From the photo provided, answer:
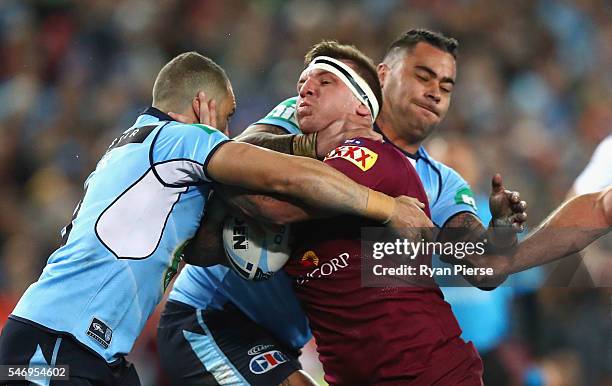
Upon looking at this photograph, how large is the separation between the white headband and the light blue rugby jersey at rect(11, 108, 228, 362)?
682mm

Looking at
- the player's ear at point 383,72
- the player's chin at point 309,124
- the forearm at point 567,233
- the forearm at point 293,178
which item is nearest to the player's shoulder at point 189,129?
the forearm at point 293,178

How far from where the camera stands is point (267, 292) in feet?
15.8

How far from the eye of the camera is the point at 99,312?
3943 millimetres

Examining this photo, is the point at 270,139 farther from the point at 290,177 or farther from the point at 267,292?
the point at 267,292

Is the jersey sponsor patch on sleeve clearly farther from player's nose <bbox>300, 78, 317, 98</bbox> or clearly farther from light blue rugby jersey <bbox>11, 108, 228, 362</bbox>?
light blue rugby jersey <bbox>11, 108, 228, 362</bbox>

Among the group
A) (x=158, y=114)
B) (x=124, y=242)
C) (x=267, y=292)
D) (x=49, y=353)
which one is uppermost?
(x=158, y=114)

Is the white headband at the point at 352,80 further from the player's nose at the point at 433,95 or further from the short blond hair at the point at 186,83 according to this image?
the player's nose at the point at 433,95

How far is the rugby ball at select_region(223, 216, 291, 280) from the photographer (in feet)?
13.9

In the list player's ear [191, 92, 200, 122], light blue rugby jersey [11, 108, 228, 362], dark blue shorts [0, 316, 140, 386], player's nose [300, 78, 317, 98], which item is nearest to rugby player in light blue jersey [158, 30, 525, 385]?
player's nose [300, 78, 317, 98]

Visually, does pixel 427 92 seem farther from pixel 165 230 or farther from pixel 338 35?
pixel 338 35

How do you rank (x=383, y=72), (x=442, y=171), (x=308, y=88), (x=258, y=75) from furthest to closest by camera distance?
(x=258, y=75) → (x=383, y=72) → (x=442, y=171) → (x=308, y=88)

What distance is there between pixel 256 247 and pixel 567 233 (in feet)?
5.05

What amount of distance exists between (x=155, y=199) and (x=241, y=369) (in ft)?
3.73

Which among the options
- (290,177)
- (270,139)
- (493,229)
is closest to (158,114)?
(270,139)
